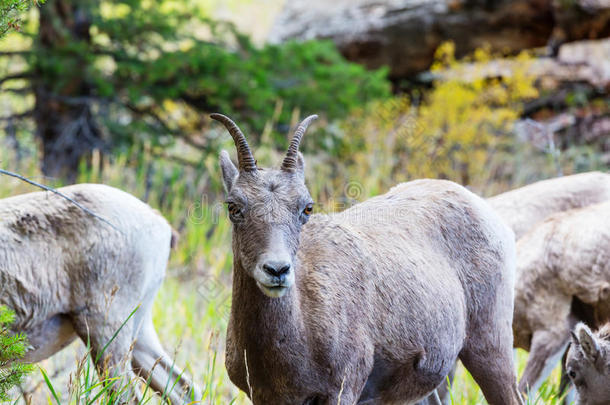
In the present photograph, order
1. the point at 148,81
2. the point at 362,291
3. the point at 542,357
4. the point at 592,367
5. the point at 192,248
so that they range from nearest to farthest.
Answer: the point at 362,291 → the point at 592,367 → the point at 542,357 → the point at 192,248 → the point at 148,81

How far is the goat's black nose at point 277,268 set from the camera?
2.73m

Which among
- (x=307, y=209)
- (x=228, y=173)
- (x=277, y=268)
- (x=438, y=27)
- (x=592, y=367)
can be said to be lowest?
(x=592, y=367)

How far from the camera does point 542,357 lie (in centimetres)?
484

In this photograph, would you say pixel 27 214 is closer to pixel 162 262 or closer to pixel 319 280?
pixel 162 262

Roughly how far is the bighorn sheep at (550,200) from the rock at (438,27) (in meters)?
7.55

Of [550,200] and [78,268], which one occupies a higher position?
[550,200]

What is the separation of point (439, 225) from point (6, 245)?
2545 mm

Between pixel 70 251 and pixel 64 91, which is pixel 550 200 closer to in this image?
pixel 70 251

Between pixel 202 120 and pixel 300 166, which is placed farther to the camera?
pixel 202 120

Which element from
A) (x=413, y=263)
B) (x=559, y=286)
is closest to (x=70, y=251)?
(x=413, y=263)

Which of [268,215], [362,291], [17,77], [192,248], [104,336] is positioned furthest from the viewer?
[17,77]

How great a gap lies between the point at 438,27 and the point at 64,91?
7255 mm

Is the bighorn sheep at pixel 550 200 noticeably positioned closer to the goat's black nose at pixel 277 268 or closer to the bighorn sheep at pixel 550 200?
the bighorn sheep at pixel 550 200

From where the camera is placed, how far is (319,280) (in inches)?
126
